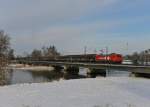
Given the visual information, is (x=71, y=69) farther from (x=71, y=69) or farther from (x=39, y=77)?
(x=39, y=77)

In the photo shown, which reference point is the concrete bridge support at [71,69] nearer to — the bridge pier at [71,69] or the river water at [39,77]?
the bridge pier at [71,69]

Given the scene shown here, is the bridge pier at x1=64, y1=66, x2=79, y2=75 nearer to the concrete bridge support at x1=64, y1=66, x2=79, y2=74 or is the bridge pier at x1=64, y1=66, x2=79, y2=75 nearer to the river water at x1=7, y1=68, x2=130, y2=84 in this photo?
the concrete bridge support at x1=64, y1=66, x2=79, y2=74

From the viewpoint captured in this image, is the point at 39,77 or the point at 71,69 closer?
the point at 39,77

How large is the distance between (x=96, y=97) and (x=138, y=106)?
8.22ft

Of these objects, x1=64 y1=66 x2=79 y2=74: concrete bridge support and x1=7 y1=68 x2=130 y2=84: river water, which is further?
x1=64 y1=66 x2=79 y2=74: concrete bridge support

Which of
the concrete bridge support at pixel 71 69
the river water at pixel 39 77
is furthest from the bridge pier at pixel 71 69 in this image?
the river water at pixel 39 77

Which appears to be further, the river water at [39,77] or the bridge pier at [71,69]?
the bridge pier at [71,69]

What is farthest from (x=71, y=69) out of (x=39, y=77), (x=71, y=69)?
(x=39, y=77)

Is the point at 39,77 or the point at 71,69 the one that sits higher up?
the point at 71,69

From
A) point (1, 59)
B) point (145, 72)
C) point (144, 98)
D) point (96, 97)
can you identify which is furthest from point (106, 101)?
point (145, 72)

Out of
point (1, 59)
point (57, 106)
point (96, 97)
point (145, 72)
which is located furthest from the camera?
point (145, 72)

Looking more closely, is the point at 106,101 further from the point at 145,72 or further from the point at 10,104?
the point at 145,72

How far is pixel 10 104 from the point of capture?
1230 centimetres

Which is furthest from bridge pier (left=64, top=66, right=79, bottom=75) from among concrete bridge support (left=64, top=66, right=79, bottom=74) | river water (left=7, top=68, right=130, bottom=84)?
river water (left=7, top=68, right=130, bottom=84)
